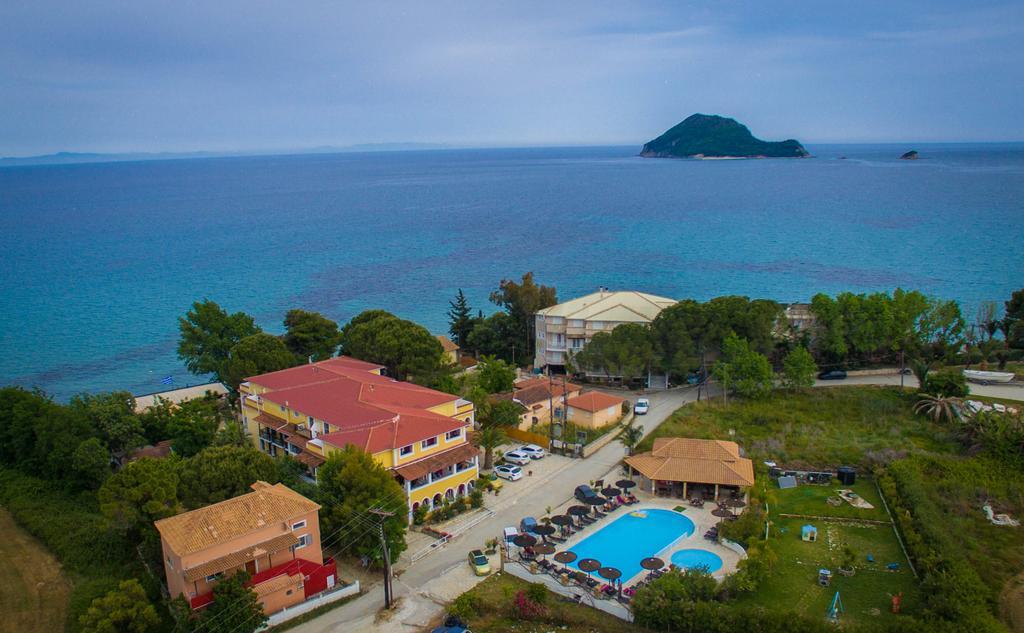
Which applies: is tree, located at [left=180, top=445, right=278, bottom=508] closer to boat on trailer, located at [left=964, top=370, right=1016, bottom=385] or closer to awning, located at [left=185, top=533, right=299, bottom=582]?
awning, located at [left=185, top=533, right=299, bottom=582]

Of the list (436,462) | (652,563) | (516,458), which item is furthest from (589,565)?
(516,458)

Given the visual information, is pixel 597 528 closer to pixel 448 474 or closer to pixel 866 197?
pixel 448 474

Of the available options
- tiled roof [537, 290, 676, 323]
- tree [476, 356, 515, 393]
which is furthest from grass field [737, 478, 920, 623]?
tiled roof [537, 290, 676, 323]

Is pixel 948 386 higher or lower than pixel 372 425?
lower

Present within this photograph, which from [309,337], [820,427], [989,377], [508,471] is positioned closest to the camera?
[508,471]

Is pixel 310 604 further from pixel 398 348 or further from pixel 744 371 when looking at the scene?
pixel 744 371

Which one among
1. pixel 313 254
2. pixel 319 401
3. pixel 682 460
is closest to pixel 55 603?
pixel 319 401
